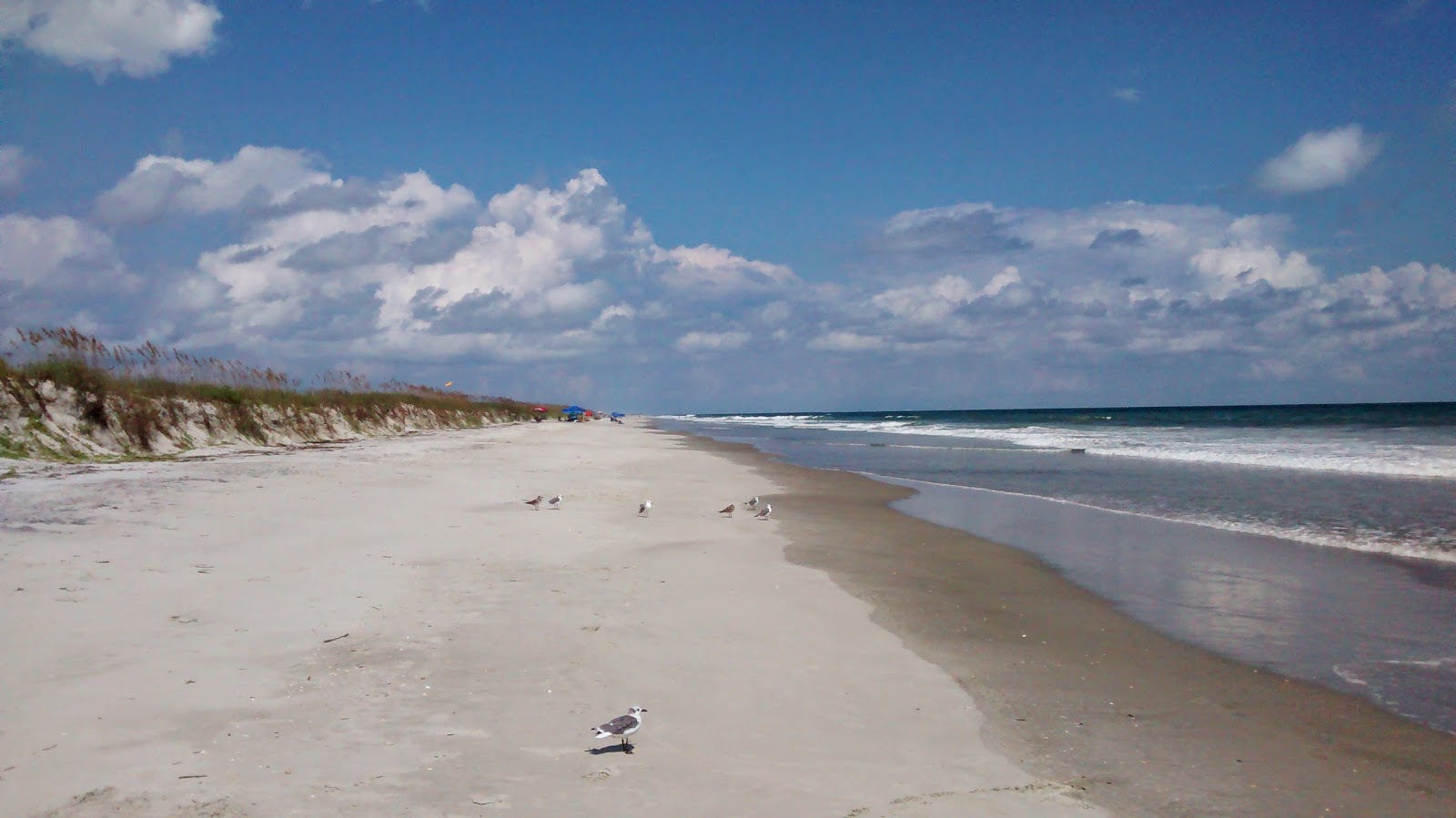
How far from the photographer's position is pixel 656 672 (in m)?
6.17

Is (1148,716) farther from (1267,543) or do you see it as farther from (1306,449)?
(1306,449)

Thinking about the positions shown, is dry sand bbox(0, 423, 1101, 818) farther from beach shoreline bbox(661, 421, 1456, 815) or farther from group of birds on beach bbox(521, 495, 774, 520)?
group of birds on beach bbox(521, 495, 774, 520)

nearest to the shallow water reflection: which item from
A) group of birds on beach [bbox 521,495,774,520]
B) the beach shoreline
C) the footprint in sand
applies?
the beach shoreline

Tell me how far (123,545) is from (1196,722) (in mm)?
9885

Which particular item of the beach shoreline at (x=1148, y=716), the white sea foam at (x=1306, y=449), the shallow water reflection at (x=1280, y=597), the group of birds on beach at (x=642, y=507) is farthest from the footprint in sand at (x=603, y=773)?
the white sea foam at (x=1306, y=449)

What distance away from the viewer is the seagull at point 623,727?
181 inches

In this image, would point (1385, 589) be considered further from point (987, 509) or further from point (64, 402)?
point (64, 402)

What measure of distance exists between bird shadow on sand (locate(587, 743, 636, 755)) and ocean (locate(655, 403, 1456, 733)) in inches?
217

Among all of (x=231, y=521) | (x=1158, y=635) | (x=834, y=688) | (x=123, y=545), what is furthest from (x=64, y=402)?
(x=1158, y=635)

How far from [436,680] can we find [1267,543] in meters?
12.7

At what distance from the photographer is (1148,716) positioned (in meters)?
5.76

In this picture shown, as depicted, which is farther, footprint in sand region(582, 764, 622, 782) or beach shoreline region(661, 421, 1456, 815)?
beach shoreline region(661, 421, 1456, 815)

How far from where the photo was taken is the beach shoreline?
183 inches

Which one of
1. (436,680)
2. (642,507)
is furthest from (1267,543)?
(436,680)
